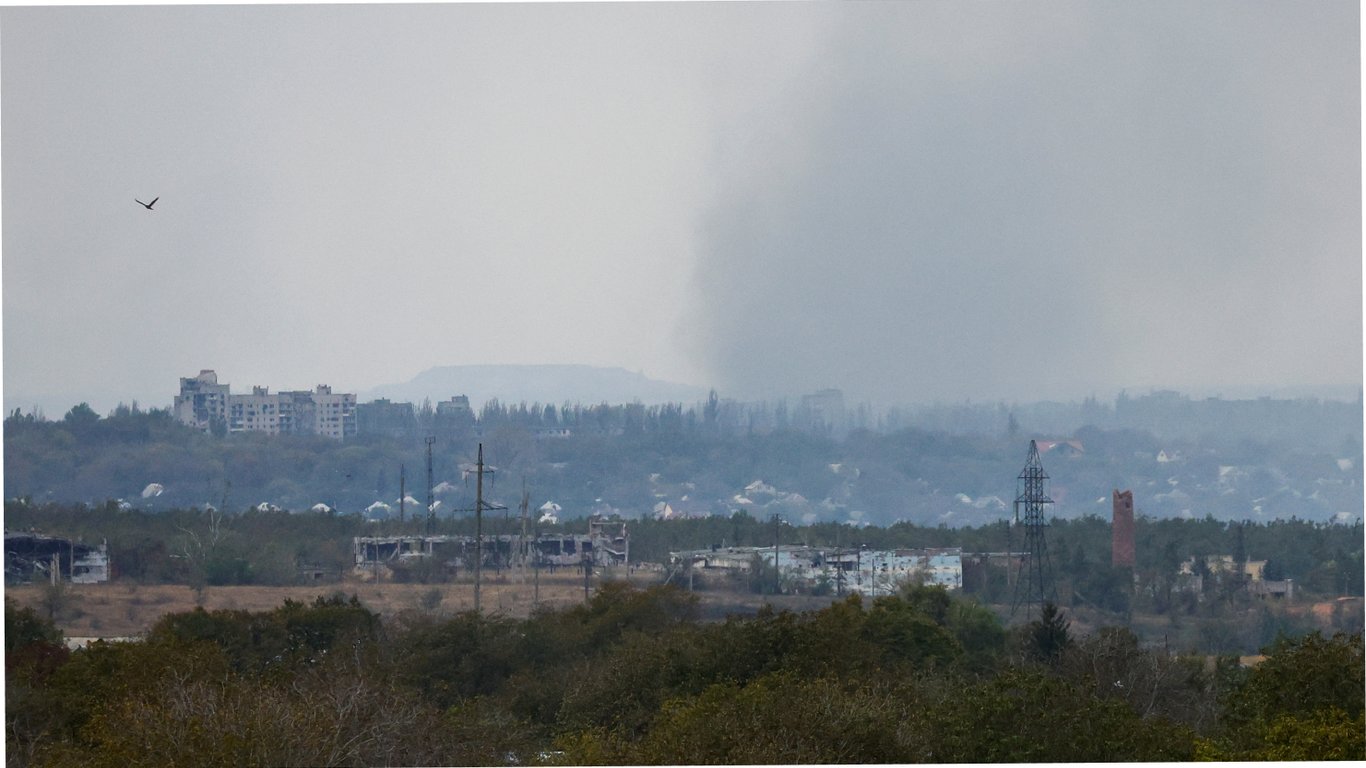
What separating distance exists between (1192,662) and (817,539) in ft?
94.8

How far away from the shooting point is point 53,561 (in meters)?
44.7

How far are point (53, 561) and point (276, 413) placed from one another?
17.5 meters

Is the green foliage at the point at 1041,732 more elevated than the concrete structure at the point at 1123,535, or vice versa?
the concrete structure at the point at 1123,535

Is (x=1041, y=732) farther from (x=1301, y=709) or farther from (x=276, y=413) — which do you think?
(x=276, y=413)

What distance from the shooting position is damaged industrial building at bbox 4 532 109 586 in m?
44.3

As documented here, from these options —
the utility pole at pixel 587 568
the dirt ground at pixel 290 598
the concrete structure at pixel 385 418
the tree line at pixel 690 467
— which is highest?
the concrete structure at pixel 385 418

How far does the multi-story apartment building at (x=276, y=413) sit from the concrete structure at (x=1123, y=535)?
101 feet

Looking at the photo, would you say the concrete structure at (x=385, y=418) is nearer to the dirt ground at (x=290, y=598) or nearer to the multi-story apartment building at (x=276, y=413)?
the multi-story apartment building at (x=276, y=413)

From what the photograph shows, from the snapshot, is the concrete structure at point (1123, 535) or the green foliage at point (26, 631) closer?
the green foliage at point (26, 631)

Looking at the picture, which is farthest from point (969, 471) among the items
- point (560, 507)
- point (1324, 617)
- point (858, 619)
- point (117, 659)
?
point (117, 659)

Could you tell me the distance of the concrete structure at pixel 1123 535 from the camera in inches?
1869

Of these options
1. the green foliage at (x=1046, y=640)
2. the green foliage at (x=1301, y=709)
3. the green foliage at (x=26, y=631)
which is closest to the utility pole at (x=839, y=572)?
the green foliage at (x=1046, y=640)

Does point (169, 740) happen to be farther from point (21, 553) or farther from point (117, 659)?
point (21, 553)

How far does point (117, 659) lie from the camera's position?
16766 mm
